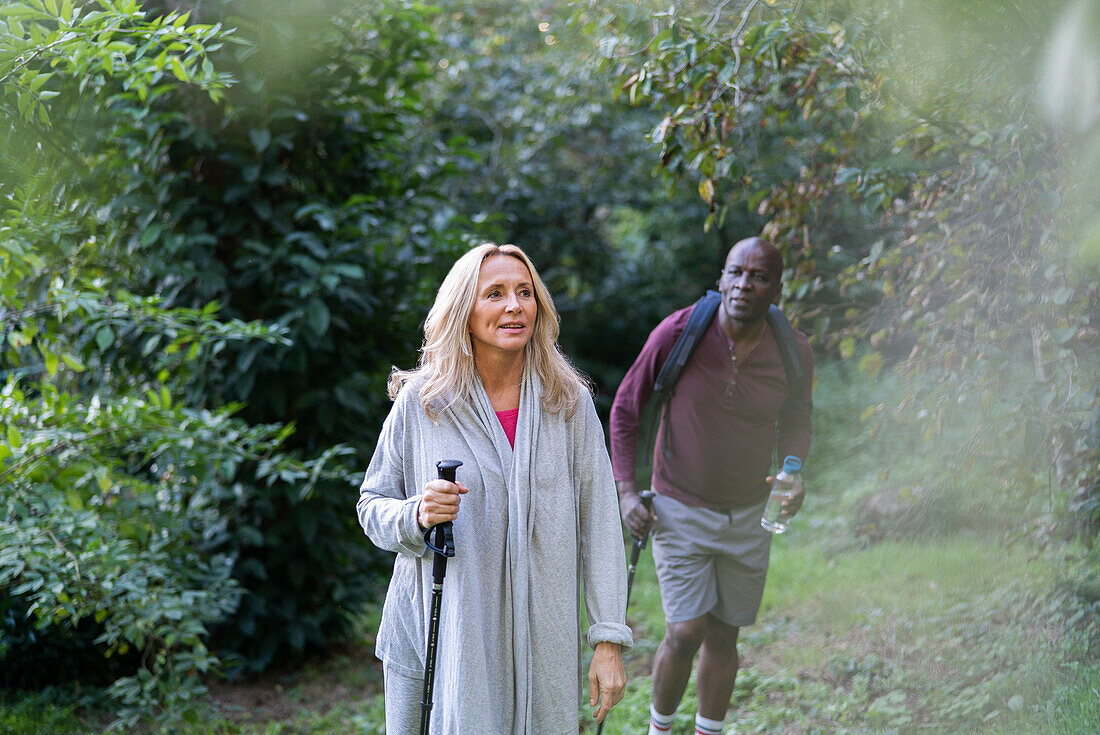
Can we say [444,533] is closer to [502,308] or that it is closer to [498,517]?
[498,517]

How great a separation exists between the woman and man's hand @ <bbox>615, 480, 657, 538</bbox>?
108cm

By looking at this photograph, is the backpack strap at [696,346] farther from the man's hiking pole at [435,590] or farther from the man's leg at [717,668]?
the man's hiking pole at [435,590]

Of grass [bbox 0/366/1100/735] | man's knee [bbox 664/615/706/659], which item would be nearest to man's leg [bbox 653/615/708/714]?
man's knee [bbox 664/615/706/659]

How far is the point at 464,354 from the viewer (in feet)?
7.84

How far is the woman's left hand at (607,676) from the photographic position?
7.51 feet

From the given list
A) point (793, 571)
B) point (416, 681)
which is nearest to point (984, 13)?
point (416, 681)

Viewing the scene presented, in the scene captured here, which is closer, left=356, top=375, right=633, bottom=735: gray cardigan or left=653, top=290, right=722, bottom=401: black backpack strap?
left=356, top=375, right=633, bottom=735: gray cardigan

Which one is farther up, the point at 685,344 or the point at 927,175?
the point at 927,175

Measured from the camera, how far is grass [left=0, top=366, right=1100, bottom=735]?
396cm

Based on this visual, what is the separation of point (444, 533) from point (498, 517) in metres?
0.16

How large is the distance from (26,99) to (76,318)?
1.88 meters

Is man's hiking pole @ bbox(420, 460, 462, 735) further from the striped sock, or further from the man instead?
the striped sock

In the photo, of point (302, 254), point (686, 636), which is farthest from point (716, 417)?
point (302, 254)

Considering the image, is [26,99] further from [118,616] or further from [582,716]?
[582,716]
